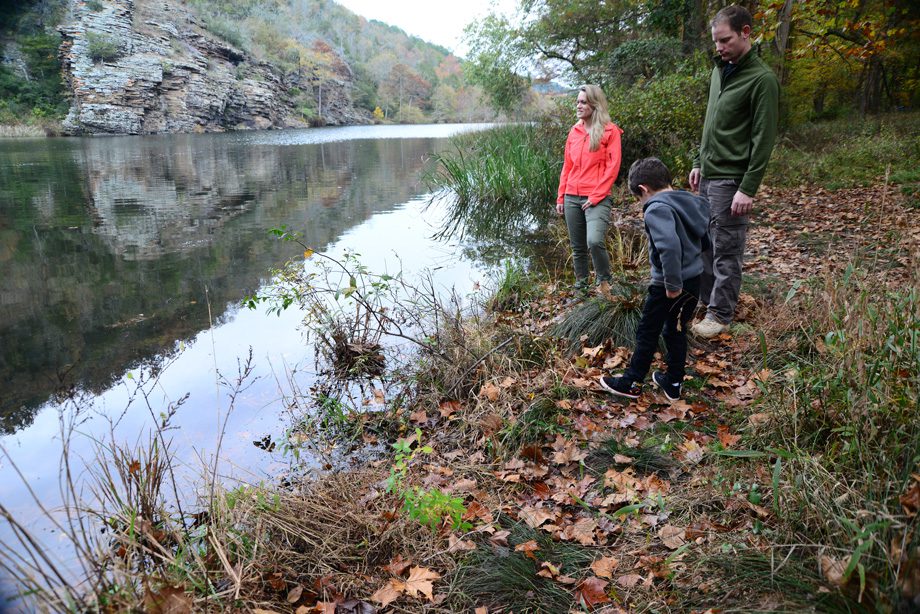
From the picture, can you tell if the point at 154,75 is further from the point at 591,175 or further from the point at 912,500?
the point at 912,500

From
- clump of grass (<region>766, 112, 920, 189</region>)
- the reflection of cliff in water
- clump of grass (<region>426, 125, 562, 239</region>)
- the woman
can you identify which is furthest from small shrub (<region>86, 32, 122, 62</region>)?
the woman

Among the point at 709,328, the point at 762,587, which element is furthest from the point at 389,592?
the point at 709,328

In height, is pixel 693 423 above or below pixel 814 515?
below

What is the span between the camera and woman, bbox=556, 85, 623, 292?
17.6ft

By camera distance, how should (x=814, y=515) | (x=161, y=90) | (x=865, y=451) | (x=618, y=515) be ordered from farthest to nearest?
(x=161, y=90) < (x=618, y=515) < (x=865, y=451) < (x=814, y=515)

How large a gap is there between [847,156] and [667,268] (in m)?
11.2

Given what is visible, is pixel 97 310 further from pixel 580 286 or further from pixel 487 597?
pixel 487 597

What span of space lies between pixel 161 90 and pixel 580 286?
50039 millimetres

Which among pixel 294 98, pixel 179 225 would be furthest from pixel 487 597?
pixel 294 98

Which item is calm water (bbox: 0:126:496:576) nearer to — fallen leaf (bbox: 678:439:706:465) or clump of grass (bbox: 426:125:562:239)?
clump of grass (bbox: 426:125:562:239)

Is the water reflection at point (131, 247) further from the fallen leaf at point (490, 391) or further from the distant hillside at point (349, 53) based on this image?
the distant hillside at point (349, 53)

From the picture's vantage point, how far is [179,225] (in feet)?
35.6

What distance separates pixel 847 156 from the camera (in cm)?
1198

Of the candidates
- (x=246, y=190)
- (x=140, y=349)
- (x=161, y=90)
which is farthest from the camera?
(x=161, y=90)
